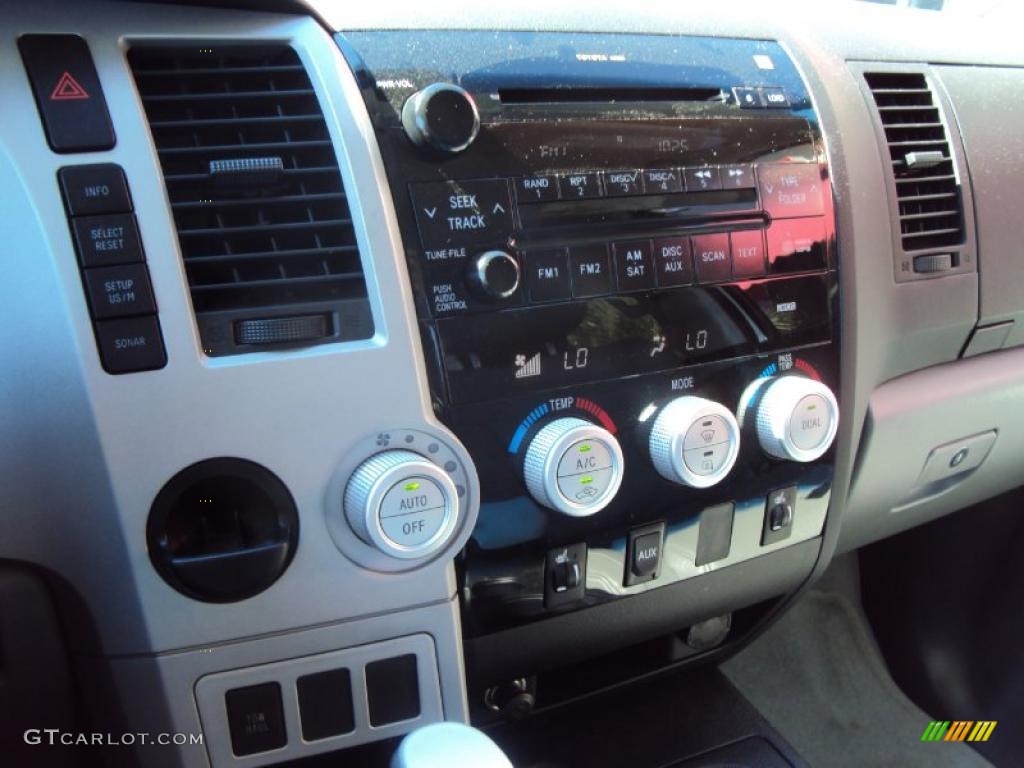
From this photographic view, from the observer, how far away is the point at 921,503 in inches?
46.1

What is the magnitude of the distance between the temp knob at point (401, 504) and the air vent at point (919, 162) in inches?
24.6

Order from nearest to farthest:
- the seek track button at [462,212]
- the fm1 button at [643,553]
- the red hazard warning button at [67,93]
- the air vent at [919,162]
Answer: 1. the red hazard warning button at [67,93]
2. the seek track button at [462,212]
3. the fm1 button at [643,553]
4. the air vent at [919,162]

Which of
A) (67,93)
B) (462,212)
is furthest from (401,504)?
(67,93)

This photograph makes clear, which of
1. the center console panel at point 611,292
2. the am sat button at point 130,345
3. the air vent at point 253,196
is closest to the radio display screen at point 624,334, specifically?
the center console panel at point 611,292

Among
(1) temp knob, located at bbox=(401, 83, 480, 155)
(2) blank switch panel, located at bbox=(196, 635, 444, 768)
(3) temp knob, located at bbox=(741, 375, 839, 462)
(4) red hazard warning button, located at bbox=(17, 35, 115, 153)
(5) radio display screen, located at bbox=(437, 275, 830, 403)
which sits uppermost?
(4) red hazard warning button, located at bbox=(17, 35, 115, 153)

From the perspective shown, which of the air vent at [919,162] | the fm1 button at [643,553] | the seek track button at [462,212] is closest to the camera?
the seek track button at [462,212]

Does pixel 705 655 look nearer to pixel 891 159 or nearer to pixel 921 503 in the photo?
pixel 921 503

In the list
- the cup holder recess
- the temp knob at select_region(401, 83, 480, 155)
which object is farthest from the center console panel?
the cup holder recess

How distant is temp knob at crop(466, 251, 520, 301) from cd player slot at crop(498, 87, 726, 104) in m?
0.13

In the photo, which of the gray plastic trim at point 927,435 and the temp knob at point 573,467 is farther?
the gray plastic trim at point 927,435

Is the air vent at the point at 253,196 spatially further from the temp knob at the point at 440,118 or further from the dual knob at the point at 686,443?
the dual knob at the point at 686,443

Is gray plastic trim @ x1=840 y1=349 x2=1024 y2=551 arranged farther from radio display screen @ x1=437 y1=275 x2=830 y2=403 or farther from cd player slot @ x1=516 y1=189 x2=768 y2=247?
cd player slot @ x1=516 y1=189 x2=768 y2=247

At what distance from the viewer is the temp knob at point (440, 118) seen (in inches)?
25.9

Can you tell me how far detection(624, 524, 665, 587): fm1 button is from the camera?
0.80 metres
